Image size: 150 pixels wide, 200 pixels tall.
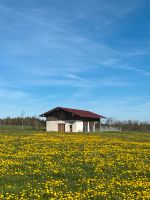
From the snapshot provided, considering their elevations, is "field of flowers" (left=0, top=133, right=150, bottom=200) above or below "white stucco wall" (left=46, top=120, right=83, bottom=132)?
below

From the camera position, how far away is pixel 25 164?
72.3 feet

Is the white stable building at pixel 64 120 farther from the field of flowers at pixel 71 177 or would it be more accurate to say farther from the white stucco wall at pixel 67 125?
the field of flowers at pixel 71 177

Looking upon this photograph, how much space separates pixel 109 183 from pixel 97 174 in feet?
8.55

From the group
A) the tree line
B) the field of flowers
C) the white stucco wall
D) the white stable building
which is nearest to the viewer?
the field of flowers

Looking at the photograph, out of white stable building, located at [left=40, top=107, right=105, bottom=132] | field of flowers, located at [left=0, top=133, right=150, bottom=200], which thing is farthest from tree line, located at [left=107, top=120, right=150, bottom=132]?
field of flowers, located at [left=0, top=133, right=150, bottom=200]

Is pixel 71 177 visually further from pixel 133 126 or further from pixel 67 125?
pixel 133 126

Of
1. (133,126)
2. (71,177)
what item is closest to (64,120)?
(133,126)

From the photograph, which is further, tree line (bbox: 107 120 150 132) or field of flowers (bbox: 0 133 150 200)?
tree line (bbox: 107 120 150 132)

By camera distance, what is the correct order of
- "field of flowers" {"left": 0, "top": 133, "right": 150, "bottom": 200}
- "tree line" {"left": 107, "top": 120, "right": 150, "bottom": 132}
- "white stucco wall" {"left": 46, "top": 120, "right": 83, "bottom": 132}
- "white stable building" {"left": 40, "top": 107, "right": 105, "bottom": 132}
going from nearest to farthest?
"field of flowers" {"left": 0, "top": 133, "right": 150, "bottom": 200} < "white stucco wall" {"left": 46, "top": 120, "right": 83, "bottom": 132} < "white stable building" {"left": 40, "top": 107, "right": 105, "bottom": 132} < "tree line" {"left": 107, "top": 120, "right": 150, "bottom": 132}

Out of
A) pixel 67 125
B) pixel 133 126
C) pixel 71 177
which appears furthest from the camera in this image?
pixel 133 126

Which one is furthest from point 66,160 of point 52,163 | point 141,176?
point 141,176

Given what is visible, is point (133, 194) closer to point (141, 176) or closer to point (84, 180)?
point (84, 180)

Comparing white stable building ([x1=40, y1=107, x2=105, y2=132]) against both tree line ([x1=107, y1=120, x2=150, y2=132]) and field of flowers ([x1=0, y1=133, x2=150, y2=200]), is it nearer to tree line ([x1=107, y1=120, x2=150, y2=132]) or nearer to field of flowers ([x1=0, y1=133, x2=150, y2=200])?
tree line ([x1=107, y1=120, x2=150, y2=132])

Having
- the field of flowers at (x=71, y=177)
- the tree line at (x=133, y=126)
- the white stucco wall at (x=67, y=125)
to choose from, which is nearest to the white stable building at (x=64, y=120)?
the white stucco wall at (x=67, y=125)
